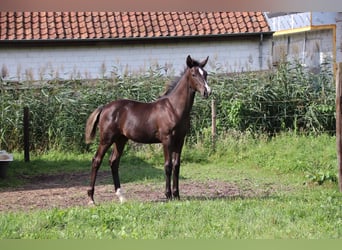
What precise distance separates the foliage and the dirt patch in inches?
129

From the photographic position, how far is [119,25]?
58.3 ft

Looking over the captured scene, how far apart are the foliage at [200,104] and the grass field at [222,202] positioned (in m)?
0.63

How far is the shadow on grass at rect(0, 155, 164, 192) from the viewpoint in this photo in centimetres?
1009

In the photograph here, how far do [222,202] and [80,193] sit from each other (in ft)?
9.26

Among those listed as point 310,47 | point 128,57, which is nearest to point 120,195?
point 128,57

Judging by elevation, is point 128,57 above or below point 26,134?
above

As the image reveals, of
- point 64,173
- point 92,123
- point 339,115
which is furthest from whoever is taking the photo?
point 64,173

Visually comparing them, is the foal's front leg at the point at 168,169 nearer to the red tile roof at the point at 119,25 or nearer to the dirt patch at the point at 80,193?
the dirt patch at the point at 80,193

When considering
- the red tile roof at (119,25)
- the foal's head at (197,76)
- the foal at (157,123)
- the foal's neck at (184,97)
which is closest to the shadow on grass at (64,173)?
the foal at (157,123)

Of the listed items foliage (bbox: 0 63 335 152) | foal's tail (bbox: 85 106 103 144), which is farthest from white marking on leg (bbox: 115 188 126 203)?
foliage (bbox: 0 63 335 152)

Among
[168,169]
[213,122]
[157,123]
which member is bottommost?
[168,169]

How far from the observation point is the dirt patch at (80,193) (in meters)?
7.89

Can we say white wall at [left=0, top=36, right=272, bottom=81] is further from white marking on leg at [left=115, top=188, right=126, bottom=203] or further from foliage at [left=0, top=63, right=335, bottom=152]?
white marking on leg at [left=115, top=188, right=126, bottom=203]

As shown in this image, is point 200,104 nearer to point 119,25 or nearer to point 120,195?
point 119,25
